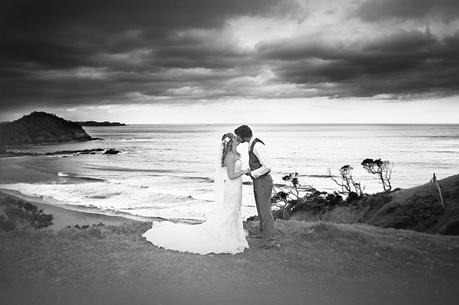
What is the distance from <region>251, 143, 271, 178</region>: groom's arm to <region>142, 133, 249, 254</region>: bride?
326mm

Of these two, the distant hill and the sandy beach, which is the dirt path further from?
the distant hill

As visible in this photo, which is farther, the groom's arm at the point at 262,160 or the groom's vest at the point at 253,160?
the groom's vest at the point at 253,160

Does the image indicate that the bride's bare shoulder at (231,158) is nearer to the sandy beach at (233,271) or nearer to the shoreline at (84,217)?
the sandy beach at (233,271)

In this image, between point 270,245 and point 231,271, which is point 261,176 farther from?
point 231,271

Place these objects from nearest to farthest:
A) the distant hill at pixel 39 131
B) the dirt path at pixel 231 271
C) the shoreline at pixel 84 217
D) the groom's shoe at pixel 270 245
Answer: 1. the dirt path at pixel 231 271
2. the groom's shoe at pixel 270 245
3. the shoreline at pixel 84 217
4. the distant hill at pixel 39 131

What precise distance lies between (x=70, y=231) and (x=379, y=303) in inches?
306

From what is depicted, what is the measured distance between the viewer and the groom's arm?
845cm

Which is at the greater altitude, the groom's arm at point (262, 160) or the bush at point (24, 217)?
the groom's arm at point (262, 160)

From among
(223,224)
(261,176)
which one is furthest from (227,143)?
(223,224)

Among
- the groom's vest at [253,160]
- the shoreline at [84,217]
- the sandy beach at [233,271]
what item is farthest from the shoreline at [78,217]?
the groom's vest at [253,160]

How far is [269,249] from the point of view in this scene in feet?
28.9

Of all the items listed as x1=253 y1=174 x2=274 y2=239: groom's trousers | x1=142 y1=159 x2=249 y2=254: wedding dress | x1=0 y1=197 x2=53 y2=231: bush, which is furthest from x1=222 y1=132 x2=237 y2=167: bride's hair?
x1=0 y1=197 x2=53 y2=231: bush

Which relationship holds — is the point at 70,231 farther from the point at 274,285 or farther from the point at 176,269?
the point at 274,285

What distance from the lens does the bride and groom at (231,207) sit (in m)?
8.50
